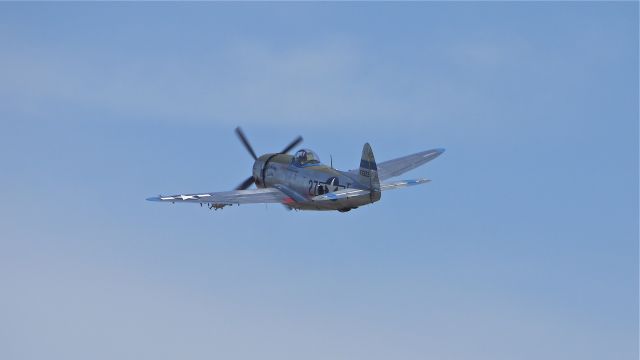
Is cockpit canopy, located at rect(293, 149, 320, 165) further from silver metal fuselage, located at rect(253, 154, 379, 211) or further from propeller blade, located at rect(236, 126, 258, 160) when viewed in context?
propeller blade, located at rect(236, 126, 258, 160)

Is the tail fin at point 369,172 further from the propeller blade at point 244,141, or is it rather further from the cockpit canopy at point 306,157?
the propeller blade at point 244,141

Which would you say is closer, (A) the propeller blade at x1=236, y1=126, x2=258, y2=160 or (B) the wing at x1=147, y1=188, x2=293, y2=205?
(B) the wing at x1=147, y1=188, x2=293, y2=205

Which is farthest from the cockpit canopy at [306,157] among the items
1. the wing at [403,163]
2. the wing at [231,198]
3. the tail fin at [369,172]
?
the tail fin at [369,172]

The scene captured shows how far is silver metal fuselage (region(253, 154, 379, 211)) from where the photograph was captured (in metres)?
49.6

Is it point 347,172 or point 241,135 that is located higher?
point 241,135

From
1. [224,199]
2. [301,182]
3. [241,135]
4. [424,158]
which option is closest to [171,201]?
[224,199]

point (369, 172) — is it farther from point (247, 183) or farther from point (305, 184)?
point (247, 183)

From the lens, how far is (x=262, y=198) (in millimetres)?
52281

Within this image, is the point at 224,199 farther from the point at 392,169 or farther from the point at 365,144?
the point at 392,169

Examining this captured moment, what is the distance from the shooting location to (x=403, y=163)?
59844mm

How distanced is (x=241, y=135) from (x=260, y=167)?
3.54 meters

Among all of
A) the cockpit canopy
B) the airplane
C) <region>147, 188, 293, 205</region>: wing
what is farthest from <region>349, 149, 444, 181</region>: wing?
<region>147, 188, 293, 205</region>: wing

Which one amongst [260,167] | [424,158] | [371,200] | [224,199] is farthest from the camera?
[424,158]

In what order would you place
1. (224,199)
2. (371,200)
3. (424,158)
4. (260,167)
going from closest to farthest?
(371,200) < (224,199) < (260,167) < (424,158)
